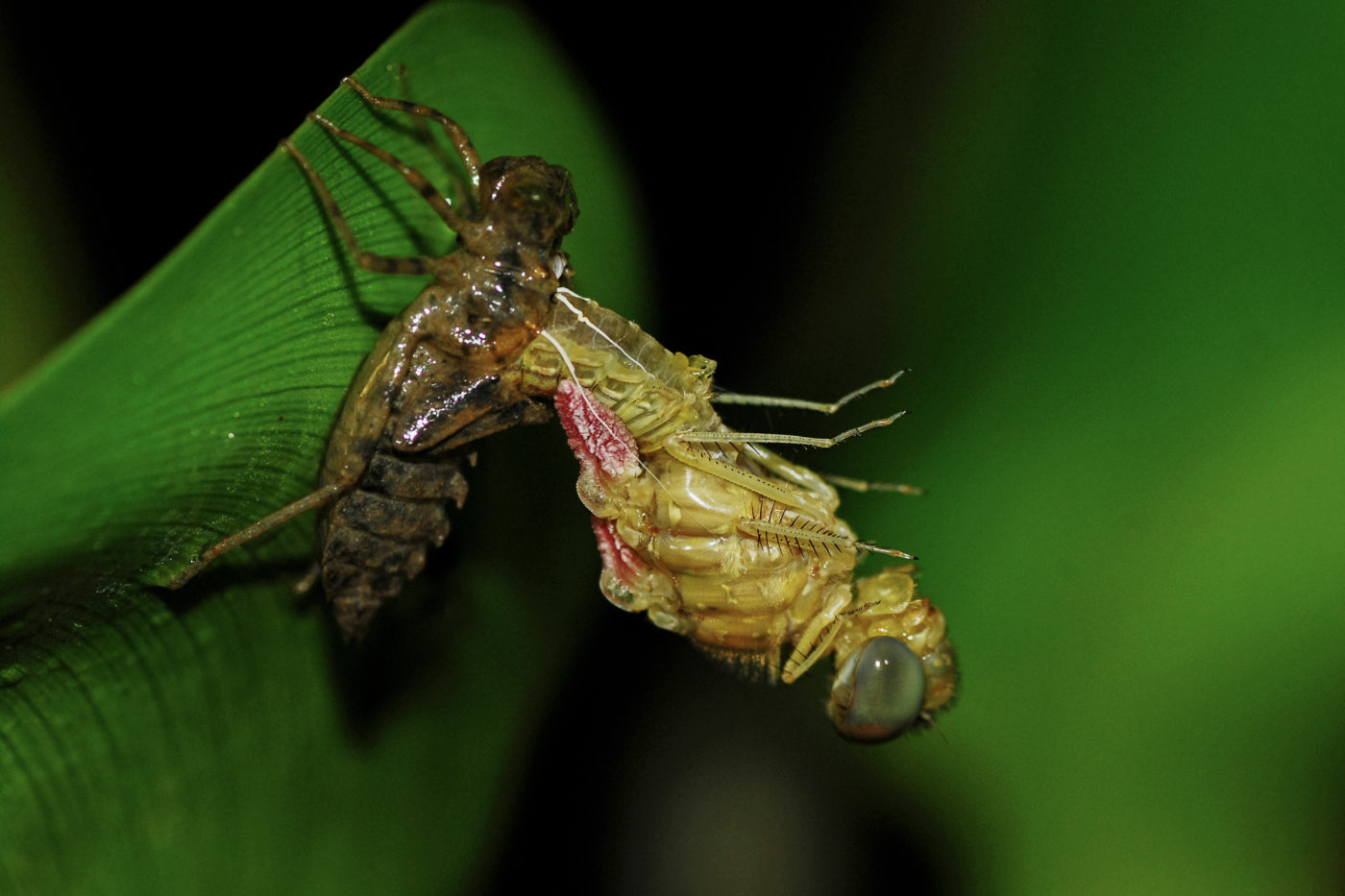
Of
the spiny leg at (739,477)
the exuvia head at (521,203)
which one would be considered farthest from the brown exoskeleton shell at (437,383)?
the spiny leg at (739,477)

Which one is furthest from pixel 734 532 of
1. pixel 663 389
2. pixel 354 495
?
pixel 354 495

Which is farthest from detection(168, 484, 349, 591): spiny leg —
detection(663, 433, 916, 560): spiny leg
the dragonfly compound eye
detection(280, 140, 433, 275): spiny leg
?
the dragonfly compound eye

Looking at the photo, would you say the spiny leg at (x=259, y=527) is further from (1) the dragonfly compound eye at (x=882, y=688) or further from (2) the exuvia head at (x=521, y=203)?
(1) the dragonfly compound eye at (x=882, y=688)

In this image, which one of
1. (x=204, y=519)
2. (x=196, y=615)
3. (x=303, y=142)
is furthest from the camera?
(x=196, y=615)

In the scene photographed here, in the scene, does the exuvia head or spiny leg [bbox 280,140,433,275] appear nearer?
spiny leg [bbox 280,140,433,275]

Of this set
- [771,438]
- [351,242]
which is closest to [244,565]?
[351,242]

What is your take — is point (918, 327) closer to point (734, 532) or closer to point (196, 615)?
point (734, 532)

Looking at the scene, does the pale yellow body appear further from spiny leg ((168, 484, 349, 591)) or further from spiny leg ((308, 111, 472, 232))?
spiny leg ((168, 484, 349, 591))
